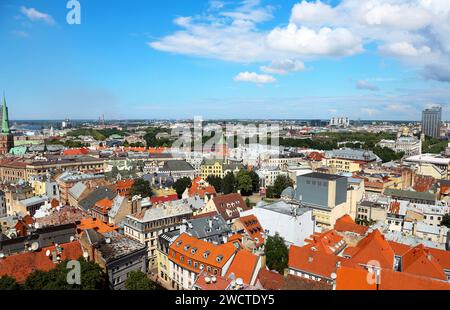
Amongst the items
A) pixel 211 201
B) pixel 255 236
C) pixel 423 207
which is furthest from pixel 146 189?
pixel 423 207

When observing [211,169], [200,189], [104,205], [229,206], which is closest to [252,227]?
[229,206]

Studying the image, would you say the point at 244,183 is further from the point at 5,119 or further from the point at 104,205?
the point at 5,119

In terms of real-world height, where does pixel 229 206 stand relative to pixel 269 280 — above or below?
above

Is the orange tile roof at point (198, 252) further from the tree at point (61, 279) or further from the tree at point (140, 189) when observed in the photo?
the tree at point (140, 189)

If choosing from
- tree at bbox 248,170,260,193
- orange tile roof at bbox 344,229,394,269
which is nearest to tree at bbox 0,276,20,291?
orange tile roof at bbox 344,229,394,269

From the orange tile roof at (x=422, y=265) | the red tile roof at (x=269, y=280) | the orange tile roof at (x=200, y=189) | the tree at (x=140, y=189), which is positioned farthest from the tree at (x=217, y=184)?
the orange tile roof at (x=422, y=265)

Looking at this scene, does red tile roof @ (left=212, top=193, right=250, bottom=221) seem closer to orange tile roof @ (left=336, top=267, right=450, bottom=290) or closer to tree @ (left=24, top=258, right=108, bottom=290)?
tree @ (left=24, top=258, right=108, bottom=290)

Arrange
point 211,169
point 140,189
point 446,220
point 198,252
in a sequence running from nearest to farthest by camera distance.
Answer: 1. point 198,252
2. point 446,220
3. point 140,189
4. point 211,169
